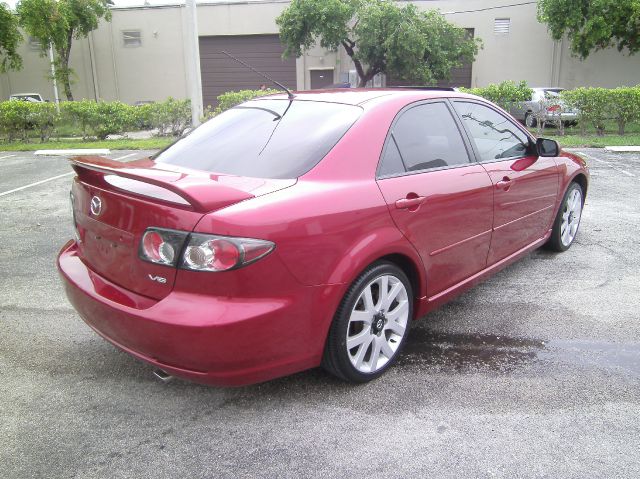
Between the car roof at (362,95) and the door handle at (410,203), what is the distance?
2.18 ft

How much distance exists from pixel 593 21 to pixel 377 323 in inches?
857

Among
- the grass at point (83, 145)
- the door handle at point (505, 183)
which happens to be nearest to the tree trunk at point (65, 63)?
the grass at point (83, 145)

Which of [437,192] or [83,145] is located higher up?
[437,192]

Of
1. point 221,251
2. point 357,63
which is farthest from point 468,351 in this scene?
point 357,63

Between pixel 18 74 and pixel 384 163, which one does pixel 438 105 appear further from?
pixel 18 74

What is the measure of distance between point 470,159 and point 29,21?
25072 mm

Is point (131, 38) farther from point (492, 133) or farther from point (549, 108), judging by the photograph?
point (492, 133)

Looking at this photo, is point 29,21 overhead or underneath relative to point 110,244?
overhead

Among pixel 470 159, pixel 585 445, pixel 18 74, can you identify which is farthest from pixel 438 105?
pixel 18 74

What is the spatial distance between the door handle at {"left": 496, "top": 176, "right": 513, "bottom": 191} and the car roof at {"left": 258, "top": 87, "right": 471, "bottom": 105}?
0.68 metres

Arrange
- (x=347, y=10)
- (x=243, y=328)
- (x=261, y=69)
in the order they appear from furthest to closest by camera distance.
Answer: (x=261, y=69) < (x=347, y=10) < (x=243, y=328)

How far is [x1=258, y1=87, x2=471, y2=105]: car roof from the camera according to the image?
3.31m

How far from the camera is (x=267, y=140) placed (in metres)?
3.04

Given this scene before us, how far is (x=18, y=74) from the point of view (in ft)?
95.5
